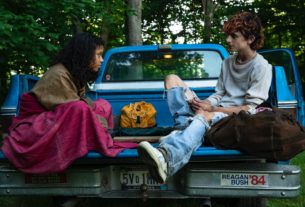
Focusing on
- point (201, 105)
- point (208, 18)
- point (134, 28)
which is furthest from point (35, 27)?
point (208, 18)

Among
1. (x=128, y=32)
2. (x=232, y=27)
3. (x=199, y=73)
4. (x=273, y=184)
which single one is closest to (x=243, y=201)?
(x=273, y=184)

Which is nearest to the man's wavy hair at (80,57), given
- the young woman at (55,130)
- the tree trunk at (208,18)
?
the young woman at (55,130)

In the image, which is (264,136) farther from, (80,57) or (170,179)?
(80,57)

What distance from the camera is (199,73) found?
6.32 metres

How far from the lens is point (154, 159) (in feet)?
9.95

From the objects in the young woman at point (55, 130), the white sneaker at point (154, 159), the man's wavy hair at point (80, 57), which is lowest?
the white sneaker at point (154, 159)

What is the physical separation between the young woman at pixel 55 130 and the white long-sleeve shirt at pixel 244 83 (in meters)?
1.00

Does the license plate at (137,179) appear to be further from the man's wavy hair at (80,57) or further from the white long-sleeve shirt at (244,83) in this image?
the white long-sleeve shirt at (244,83)

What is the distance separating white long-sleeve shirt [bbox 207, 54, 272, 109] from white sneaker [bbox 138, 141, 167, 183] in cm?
99

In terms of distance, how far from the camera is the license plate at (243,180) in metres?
3.27

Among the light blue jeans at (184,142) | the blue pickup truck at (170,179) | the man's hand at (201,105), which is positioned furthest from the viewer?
the man's hand at (201,105)

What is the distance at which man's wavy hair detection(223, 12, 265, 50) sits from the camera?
12.9 ft

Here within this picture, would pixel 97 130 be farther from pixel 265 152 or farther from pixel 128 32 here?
pixel 128 32

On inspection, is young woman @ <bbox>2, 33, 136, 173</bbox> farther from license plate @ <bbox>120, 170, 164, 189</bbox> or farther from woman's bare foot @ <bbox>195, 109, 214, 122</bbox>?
woman's bare foot @ <bbox>195, 109, 214, 122</bbox>
